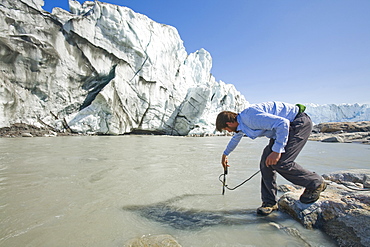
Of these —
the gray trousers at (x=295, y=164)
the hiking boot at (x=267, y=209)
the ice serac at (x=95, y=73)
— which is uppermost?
the ice serac at (x=95, y=73)

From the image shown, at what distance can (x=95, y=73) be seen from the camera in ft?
53.3

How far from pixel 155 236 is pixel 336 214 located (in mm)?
1480

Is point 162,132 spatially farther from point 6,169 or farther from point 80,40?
point 6,169

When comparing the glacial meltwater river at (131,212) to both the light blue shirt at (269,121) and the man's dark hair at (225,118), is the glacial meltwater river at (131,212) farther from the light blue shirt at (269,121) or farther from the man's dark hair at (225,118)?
the man's dark hair at (225,118)

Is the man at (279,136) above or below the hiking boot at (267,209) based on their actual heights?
above

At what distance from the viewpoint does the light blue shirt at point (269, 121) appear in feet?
5.52

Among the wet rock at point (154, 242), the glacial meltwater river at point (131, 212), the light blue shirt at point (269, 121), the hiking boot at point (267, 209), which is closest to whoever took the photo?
the wet rock at point (154, 242)

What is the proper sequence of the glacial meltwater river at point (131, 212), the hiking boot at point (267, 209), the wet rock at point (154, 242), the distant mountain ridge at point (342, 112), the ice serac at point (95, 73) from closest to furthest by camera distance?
the wet rock at point (154, 242) → the glacial meltwater river at point (131, 212) → the hiking boot at point (267, 209) → the ice serac at point (95, 73) → the distant mountain ridge at point (342, 112)

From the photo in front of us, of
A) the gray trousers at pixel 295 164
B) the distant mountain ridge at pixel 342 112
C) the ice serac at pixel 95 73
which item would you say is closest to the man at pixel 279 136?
the gray trousers at pixel 295 164

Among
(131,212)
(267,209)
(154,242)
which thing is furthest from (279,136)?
(131,212)

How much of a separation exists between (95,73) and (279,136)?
17257 mm

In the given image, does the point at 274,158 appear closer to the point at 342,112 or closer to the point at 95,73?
the point at 95,73

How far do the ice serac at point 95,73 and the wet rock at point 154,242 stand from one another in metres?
14.6

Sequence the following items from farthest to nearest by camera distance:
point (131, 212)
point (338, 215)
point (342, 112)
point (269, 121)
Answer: point (342, 112) < point (131, 212) < point (269, 121) < point (338, 215)
